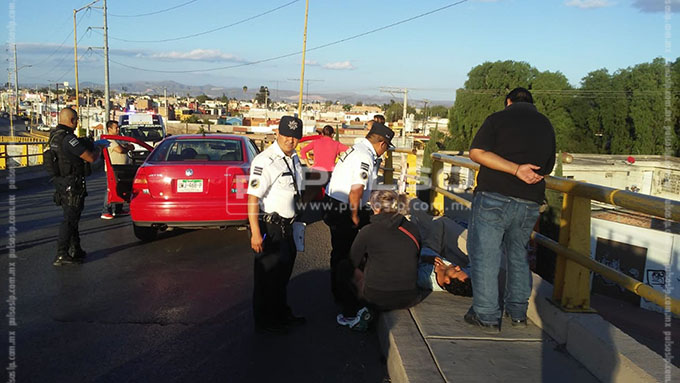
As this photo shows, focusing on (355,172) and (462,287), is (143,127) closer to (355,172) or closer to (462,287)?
(355,172)

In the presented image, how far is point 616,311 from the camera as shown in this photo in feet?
54.0

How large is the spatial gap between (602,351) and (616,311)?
15.3 meters

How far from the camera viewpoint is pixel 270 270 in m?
4.37

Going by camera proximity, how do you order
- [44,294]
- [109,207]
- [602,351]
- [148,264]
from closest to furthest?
[602,351]
[44,294]
[148,264]
[109,207]

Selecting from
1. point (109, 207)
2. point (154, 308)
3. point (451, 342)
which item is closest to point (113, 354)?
point (154, 308)

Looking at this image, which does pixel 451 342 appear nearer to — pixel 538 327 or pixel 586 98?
pixel 538 327

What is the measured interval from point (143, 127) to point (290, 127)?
68.0 ft

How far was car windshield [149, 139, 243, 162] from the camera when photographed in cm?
748

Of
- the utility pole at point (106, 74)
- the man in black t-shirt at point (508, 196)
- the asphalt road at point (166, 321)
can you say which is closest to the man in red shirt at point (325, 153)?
the asphalt road at point (166, 321)

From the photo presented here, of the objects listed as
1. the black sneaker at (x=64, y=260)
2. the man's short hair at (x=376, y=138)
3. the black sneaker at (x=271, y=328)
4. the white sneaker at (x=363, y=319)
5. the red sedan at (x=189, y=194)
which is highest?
the man's short hair at (x=376, y=138)

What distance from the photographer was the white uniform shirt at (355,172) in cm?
486

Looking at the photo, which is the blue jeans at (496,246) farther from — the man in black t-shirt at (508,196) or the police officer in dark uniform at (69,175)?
the police officer in dark uniform at (69,175)

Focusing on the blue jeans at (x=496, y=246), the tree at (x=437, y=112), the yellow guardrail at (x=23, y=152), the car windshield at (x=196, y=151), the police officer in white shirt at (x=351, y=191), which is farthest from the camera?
the tree at (x=437, y=112)

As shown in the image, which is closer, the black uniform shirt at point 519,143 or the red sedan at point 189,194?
the black uniform shirt at point 519,143
